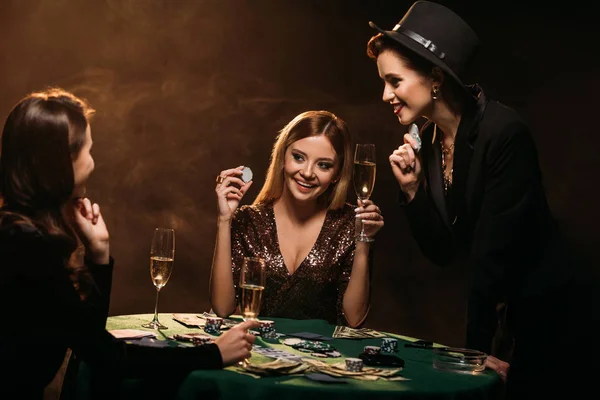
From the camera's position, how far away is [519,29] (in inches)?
165

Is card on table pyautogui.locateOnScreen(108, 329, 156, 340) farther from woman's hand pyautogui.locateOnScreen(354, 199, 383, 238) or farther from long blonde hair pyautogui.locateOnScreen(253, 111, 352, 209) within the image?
long blonde hair pyautogui.locateOnScreen(253, 111, 352, 209)

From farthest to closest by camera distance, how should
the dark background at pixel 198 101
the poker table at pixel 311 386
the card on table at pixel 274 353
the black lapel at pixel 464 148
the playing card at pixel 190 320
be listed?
the dark background at pixel 198 101 → the black lapel at pixel 464 148 → the playing card at pixel 190 320 → the card on table at pixel 274 353 → the poker table at pixel 311 386

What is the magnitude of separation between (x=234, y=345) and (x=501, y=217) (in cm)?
104

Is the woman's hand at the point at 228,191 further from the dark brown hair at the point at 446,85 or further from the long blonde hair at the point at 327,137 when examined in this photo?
the dark brown hair at the point at 446,85

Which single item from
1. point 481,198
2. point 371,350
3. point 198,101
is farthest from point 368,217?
point 198,101

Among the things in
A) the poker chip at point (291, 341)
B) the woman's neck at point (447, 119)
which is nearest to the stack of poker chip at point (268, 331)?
the poker chip at point (291, 341)

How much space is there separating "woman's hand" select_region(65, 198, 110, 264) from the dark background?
2.61 meters

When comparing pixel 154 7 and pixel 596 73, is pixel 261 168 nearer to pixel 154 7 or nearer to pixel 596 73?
pixel 154 7

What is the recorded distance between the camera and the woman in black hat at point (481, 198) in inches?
98.0

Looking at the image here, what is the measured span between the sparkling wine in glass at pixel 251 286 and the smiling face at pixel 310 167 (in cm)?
127

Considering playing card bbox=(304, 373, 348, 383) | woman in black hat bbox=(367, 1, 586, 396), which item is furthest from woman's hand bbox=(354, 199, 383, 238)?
playing card bbox=(304, 373, 348, 383)

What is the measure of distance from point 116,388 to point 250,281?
1.54ft

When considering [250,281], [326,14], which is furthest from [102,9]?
[250,281]

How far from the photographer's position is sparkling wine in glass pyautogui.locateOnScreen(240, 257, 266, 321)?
2154 mm
